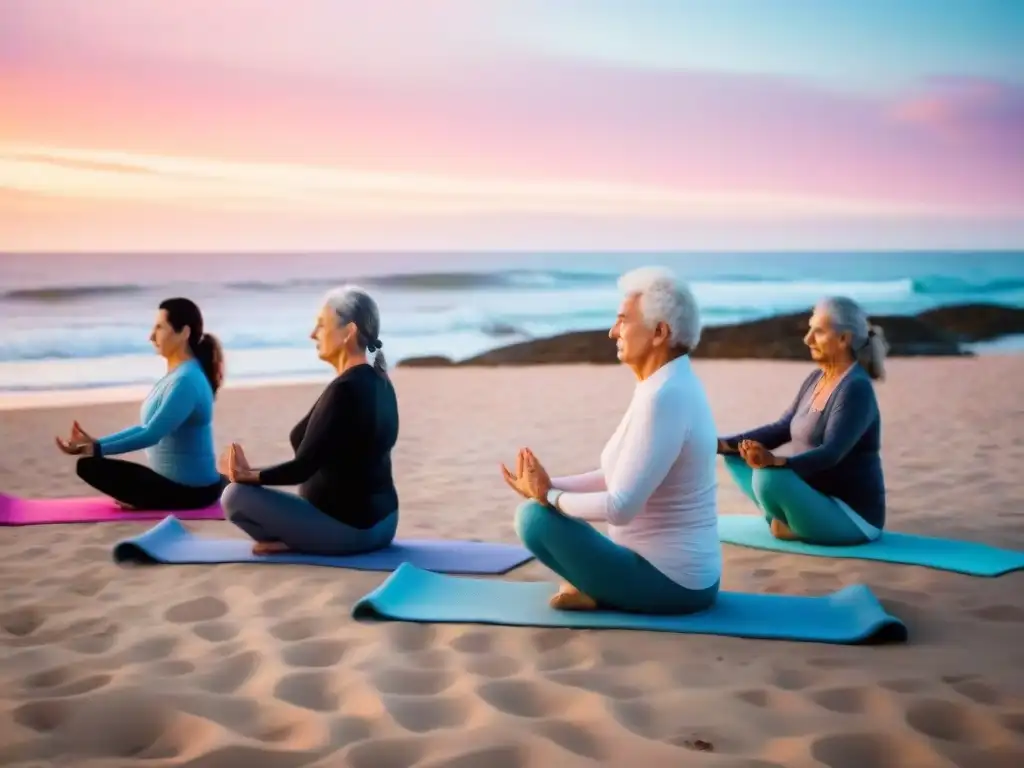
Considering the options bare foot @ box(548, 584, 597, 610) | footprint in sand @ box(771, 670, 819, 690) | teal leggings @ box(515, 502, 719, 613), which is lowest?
footprint in sand @ box(771, 670, 819, 690)

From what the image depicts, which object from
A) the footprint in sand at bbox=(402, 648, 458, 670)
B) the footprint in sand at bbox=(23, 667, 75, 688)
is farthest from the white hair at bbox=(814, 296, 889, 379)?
the footprint in sand at bbox=(23, 667, 75, 688)

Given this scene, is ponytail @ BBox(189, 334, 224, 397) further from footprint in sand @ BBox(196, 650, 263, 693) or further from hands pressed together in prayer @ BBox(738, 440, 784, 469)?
hands pressed together in prayer @ BBox(738, 440, 784, 469)

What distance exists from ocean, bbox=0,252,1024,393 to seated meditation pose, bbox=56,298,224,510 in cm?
701

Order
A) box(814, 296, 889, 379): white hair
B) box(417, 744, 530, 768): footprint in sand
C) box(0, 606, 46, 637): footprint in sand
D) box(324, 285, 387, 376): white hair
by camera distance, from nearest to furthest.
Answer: box(417, 744, 530, 768): footprint in sand → box(0, 606, 46, 637): footprint in sand → box(324, 285, 387, 376): white hair → box(814, 296, 889, 379): white hair

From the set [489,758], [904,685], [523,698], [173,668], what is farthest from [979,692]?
[173,668]

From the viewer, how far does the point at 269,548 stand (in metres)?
4.00

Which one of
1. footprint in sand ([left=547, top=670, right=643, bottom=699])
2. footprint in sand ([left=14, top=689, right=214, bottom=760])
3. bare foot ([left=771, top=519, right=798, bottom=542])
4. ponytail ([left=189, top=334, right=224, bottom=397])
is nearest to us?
footprint in sand ([left=14, top=689, right=214, bottom=760])

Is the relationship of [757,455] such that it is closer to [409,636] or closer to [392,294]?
[409,636]

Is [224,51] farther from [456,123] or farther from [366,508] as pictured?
[366,508]

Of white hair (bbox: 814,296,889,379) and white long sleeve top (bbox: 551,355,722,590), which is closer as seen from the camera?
white long sleeve top (bbox: 551,355,722,590)

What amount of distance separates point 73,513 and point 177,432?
564 millimetres

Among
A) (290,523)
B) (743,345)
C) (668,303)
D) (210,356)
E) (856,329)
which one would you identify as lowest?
(290,523)

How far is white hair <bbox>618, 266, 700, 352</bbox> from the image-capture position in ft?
9.89

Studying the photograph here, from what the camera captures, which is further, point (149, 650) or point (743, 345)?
point (743, 345)
